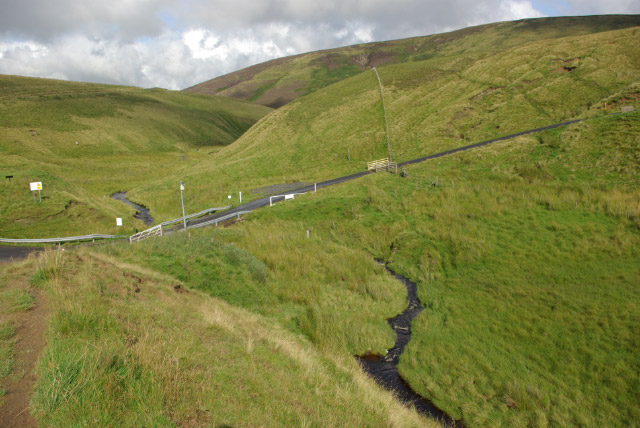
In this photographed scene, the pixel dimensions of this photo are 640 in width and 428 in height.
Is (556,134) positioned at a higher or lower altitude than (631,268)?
higher

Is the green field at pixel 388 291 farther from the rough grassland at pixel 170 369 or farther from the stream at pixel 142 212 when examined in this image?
the stream at pixel 142 212

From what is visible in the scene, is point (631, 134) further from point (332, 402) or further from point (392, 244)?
point (332, 402)

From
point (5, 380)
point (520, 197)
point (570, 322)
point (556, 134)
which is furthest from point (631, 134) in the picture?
point (5, 380)

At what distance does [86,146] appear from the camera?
75.5 meters

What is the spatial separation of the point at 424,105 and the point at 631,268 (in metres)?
45.0

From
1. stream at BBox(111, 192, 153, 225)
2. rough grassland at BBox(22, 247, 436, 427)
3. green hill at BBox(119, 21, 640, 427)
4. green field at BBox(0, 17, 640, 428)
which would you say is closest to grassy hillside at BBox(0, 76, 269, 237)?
green field at BBox(0, 17, 640, 428)

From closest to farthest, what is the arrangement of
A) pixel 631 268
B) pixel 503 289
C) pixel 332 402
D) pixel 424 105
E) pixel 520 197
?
pixel 332 402 < pixel 631 268 < pixel 503 289 < pixel 520 197 < pixel 424 105

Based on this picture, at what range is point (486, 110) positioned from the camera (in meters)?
46.6

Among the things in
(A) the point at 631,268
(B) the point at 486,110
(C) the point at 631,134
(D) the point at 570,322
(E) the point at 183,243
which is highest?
(B) the point at 486,110

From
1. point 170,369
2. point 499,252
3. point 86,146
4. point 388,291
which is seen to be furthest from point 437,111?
point 86,146

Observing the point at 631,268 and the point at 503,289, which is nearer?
the point at 631,268

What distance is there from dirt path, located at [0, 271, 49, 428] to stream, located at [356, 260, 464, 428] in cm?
873

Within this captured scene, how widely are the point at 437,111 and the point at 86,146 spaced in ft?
237

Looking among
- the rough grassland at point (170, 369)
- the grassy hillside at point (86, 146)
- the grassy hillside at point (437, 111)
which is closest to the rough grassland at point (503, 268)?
the rough grassland at point (170, 369)
